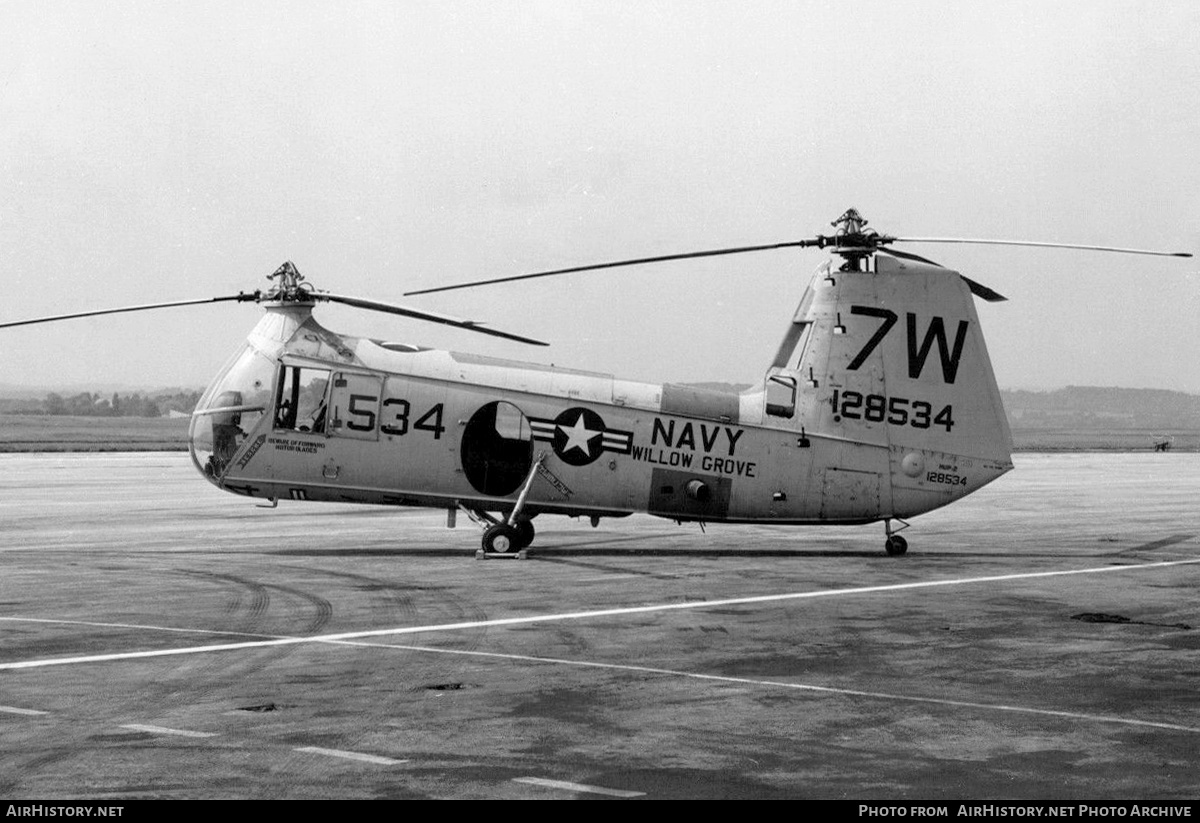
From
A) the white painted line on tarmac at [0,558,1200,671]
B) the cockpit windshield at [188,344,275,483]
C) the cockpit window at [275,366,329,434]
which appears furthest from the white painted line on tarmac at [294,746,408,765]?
the cockpit windshield at [188,344,275,483]

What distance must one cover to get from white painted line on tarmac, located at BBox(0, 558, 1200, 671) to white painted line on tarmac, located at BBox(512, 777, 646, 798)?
582cm

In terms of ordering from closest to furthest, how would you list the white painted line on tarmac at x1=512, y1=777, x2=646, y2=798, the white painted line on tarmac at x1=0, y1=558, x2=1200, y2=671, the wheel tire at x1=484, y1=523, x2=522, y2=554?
the white painted line on tarmac at x1=512, y1=777, x2=646, y2=798
the white painted line on tarmac at x1=0, y1=558, x2=1200, y2=671
the wheel tire at x1=484, y1=523, x2=522, y2=554

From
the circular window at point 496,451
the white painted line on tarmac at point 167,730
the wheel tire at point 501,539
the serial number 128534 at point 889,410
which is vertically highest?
the serial number 128534 at point 889,410

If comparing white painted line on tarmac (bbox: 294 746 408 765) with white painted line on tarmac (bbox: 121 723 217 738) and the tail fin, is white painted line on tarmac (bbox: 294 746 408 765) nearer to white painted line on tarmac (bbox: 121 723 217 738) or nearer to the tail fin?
white painted line on tarmac (bbox: 121 723 217 738)

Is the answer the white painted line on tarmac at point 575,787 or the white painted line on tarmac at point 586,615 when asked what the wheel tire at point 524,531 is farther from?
the white painted line on tarmac at point 575,787

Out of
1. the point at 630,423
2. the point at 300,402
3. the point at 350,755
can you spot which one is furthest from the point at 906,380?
the point at 350,755

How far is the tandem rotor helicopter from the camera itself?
22.7 meters

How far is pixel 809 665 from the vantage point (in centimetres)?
1259

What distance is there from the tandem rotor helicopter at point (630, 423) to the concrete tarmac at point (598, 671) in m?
1.10

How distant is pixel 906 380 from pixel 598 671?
1271cm

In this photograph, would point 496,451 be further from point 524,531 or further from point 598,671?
point 598,671

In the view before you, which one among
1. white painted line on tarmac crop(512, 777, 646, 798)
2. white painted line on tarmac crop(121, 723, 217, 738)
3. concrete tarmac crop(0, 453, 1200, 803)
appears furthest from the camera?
white painted line on tarmac crop(121, 723, 217, 738)

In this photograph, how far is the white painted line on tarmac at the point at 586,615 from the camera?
1292 cm

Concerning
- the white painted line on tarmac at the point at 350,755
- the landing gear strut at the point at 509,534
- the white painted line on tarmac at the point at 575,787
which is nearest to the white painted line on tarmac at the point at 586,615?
the white painted line on tarmac at the point at 350,755
